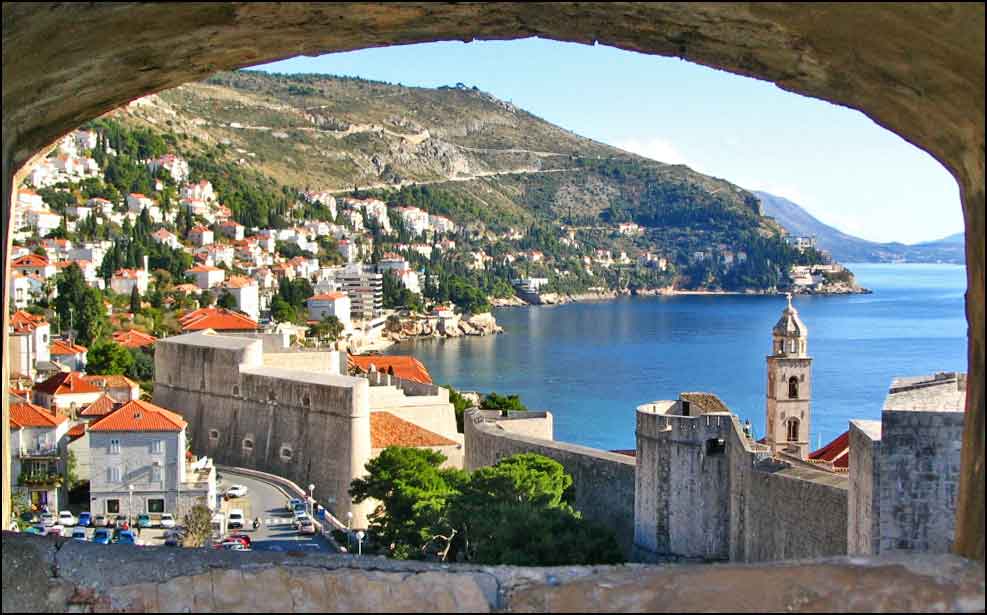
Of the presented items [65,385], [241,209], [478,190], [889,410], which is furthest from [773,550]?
[478,190]

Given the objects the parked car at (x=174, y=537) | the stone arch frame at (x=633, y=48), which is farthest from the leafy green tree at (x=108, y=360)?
the stone arch frame at (x=633, y=48)

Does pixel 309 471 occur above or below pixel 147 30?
below

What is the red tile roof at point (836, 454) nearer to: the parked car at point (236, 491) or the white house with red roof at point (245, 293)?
the parked car at point (236, 491)

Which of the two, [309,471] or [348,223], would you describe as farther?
[348,223]

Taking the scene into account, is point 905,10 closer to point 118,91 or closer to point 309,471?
point 118,91

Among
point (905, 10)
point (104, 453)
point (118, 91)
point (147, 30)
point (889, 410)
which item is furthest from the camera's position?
point (104, 453)

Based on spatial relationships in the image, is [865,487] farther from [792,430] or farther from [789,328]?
[792,430]
